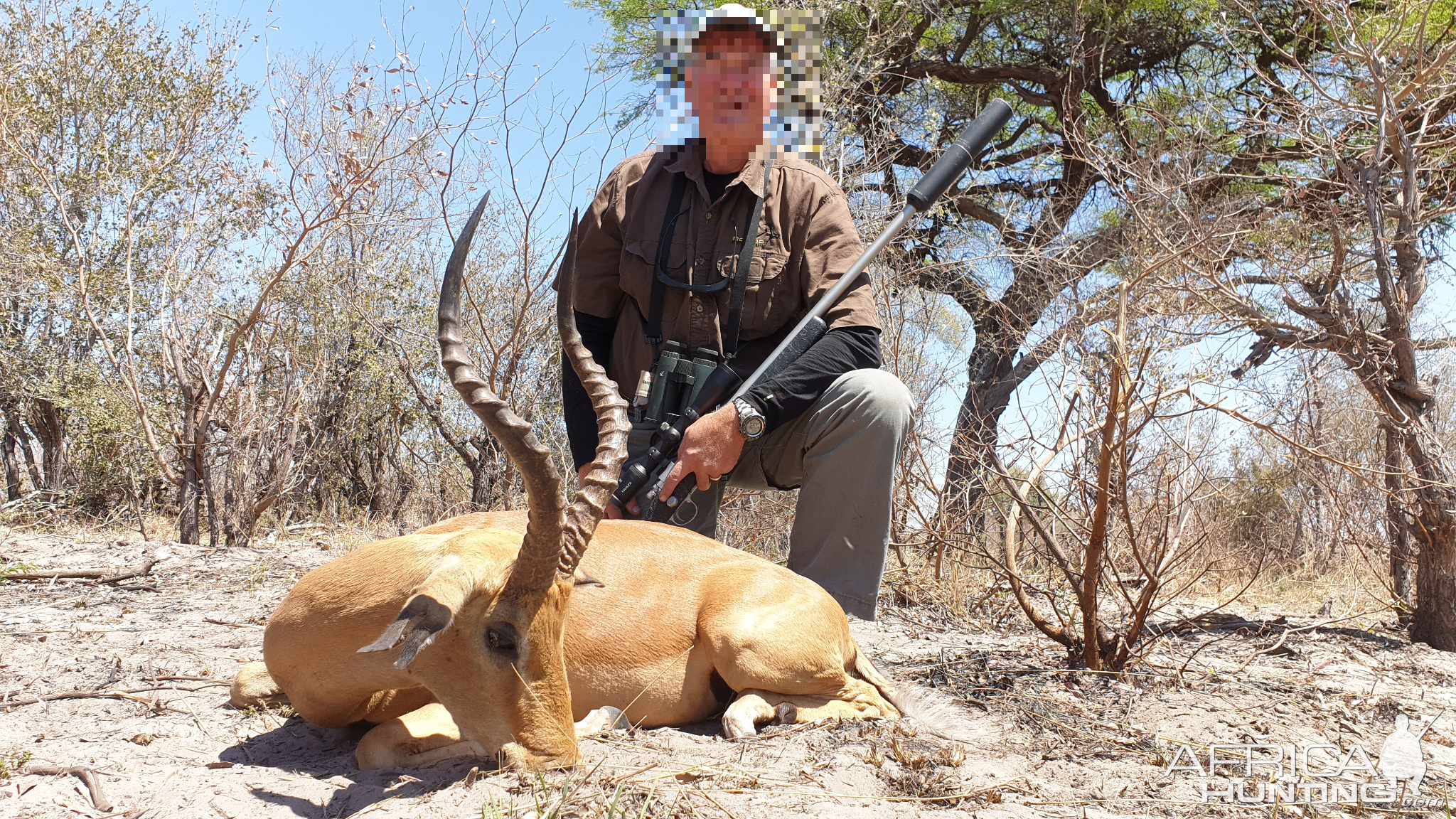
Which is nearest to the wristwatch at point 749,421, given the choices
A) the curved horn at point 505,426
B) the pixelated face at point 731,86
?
the pixelated face at point 731,86

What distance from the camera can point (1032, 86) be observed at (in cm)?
1513

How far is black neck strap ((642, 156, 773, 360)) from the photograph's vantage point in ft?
14.3

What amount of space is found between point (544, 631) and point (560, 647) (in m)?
0.10

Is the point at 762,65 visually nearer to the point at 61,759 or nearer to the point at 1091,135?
the point at 61,759

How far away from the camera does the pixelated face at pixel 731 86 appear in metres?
4.45

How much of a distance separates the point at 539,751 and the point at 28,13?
40.0 ft

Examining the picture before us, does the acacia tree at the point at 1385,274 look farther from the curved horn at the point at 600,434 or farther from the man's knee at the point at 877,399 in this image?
the curved horn at the point at 600,434

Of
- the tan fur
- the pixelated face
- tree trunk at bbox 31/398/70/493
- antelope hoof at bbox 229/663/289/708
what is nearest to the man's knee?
the tan fur

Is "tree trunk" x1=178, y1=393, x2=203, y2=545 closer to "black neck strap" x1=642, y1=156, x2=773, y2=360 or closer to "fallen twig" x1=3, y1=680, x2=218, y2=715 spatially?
"fallen twig" x1=3, y1=680, x2=218, y2=715

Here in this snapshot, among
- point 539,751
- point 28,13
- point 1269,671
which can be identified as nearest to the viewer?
point 539,751

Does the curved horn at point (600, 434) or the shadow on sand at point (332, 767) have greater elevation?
the curved horn at point (600, 434)

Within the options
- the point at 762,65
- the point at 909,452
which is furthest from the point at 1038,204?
the point at 762,65

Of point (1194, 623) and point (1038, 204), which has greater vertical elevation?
point (1038, 204)

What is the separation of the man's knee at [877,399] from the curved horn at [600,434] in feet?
4.89
